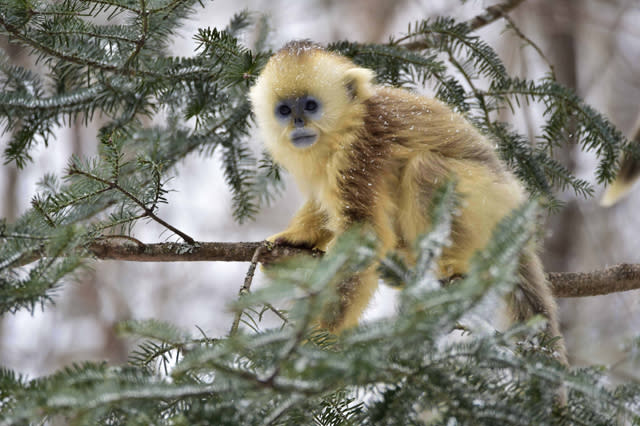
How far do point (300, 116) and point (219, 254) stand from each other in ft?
3.15

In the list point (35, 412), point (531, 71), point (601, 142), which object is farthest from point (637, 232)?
point (35, 412)

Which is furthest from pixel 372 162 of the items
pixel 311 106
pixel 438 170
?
pixel 311 106

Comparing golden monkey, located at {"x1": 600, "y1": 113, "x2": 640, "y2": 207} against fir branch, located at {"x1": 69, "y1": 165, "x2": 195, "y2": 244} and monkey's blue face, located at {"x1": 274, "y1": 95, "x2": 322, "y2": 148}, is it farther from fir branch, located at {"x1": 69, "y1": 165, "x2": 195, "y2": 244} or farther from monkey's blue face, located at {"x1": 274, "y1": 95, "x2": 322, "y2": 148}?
fir branch, located at {"x1": 69, "y1": 165, "x2": 195, "y2": 244}

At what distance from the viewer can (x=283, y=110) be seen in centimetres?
356

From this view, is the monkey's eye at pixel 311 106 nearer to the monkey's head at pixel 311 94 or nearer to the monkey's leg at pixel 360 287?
the monkey's head at pixel 311 94

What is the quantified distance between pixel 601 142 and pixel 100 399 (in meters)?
3.18

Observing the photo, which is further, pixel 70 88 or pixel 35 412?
pixel 70 88

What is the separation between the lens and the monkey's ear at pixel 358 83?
354cm

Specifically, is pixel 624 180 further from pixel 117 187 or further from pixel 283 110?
pixel 117 187

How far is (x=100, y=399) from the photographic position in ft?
4.22

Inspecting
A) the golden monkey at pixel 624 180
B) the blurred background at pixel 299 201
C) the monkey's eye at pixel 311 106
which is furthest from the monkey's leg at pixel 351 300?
the blurred background at pixel 299 201

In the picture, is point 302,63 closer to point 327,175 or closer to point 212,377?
Answer: point 327,175

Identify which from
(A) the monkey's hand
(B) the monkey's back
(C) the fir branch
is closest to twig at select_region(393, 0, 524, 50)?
(B) the monkey's back

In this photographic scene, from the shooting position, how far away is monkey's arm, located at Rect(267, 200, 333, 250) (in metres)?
3.68
